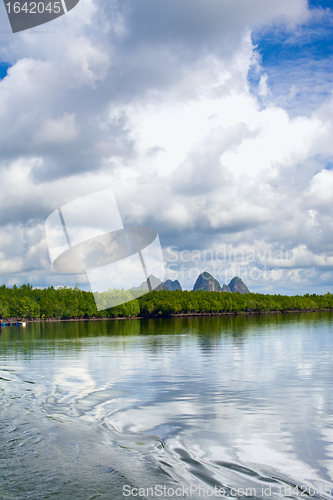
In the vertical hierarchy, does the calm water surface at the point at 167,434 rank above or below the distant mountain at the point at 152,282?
below

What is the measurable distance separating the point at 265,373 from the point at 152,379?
8.34m

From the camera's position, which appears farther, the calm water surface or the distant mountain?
the distant mountain

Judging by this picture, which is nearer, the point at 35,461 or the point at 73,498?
the point at 73,498

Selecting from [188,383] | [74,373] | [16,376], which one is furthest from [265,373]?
[16,376]

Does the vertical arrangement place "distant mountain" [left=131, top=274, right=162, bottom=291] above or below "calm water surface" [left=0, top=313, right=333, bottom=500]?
above

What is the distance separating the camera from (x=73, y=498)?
31.7ft

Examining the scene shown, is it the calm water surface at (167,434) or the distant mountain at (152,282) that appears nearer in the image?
the calm water surface at (167,434)

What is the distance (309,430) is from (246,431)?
8.01ft

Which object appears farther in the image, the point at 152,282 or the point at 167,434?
the point at 152,282

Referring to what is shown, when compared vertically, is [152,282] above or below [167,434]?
above

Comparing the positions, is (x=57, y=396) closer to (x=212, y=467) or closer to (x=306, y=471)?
(x=212, y=467)

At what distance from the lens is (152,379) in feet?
91.1

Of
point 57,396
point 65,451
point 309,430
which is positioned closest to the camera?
point 65,451

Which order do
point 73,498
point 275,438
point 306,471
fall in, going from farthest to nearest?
point 275,438, point 306,471, point 73,498
